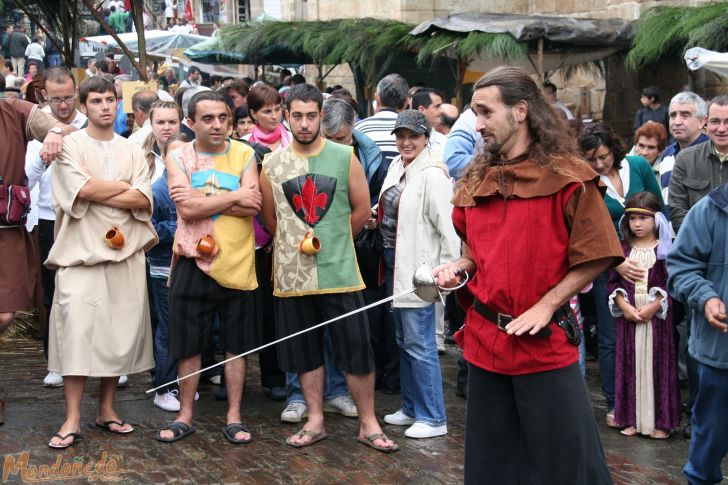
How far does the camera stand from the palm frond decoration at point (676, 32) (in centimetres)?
1152

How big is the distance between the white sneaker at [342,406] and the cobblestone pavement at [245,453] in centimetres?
5

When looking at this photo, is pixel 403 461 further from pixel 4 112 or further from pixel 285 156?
pixel 4 112

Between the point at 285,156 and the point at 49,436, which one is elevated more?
the point at 285,156

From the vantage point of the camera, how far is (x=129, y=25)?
36281 mm

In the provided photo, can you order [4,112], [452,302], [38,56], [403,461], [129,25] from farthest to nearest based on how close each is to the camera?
1. [129,25]
2. [38,56]
3. [452,302]
4. [4,112]
5. [403,461]

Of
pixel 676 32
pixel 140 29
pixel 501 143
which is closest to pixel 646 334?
pixel 501 143

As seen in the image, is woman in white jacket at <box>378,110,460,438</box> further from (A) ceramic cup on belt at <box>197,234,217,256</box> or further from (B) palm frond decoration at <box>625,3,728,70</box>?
(B) palm frond decoration at <box>625,3,728,70</box>

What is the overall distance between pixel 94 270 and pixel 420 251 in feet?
6.32

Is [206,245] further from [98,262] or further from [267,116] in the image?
[267,116]

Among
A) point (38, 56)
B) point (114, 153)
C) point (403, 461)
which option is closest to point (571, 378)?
point (403, 461)

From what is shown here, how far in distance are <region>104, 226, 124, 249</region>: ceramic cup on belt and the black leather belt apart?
2783mm

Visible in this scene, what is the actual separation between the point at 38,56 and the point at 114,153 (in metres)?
20.6

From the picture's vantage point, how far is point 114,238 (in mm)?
6598

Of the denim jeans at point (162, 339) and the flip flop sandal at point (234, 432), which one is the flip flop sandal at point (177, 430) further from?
the denim jeans at point (162, 339)
